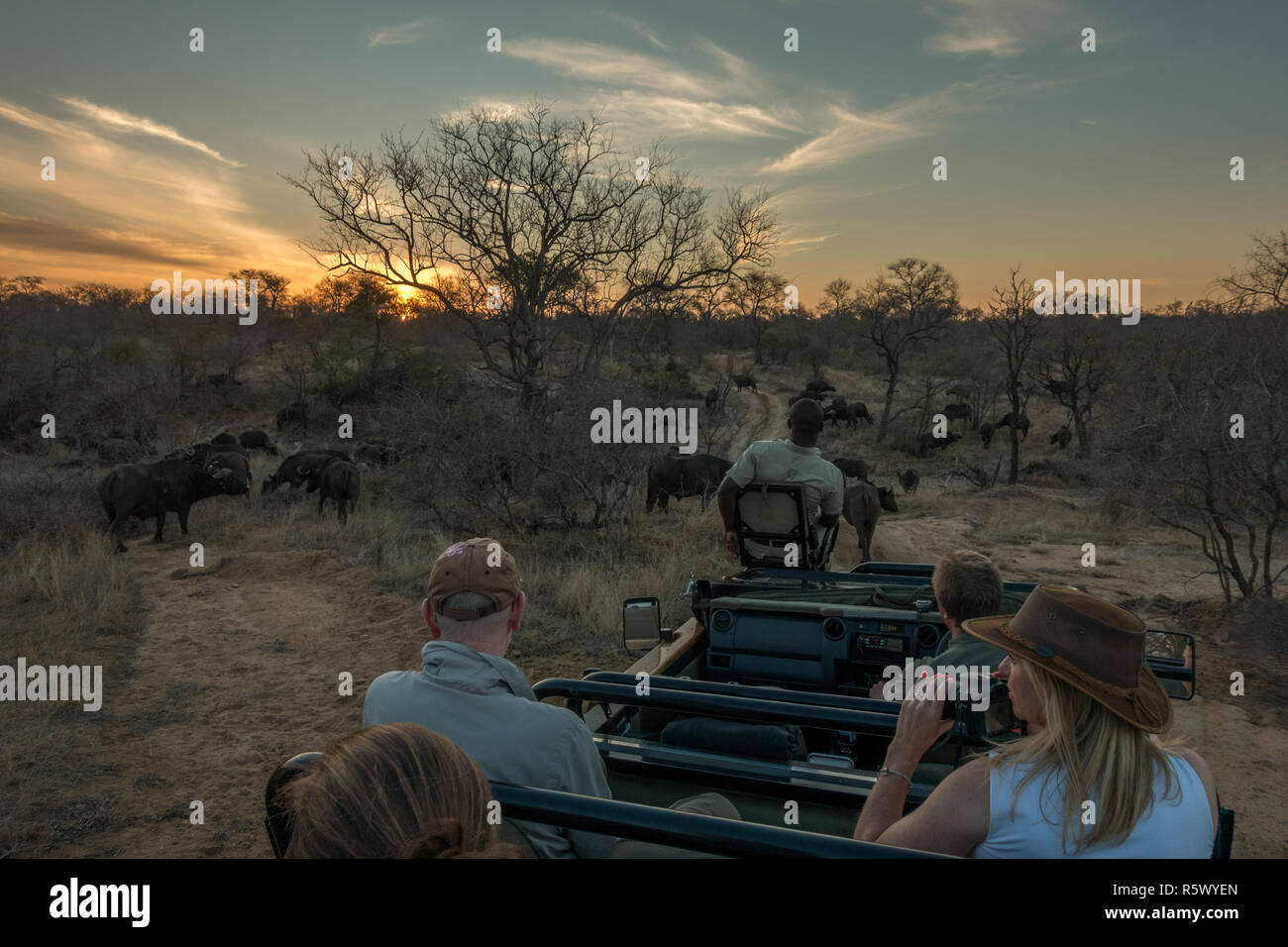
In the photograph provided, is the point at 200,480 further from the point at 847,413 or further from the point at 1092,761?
the point at 847,413

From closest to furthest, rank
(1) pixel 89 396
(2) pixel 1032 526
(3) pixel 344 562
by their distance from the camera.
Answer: (3) pixel 344 562, (2) pixel 1032 526, (1) pixel 89 396

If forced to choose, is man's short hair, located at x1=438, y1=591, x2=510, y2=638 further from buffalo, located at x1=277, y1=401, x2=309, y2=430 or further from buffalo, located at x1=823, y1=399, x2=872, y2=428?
buffalo, located at x1=823, y1=399, x2=872, y2=428

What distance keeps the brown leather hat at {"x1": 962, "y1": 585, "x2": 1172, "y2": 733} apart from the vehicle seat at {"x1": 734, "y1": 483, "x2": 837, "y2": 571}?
10.4ft

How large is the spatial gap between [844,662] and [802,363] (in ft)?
157

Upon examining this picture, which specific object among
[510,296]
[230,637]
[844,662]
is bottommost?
[230,637]

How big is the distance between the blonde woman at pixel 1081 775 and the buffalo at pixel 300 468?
14.5 metres

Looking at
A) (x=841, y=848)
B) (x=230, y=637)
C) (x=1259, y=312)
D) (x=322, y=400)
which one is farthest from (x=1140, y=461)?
(x=322, y=400)

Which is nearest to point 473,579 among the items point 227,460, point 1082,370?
point 227,460

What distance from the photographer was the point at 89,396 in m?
25.0

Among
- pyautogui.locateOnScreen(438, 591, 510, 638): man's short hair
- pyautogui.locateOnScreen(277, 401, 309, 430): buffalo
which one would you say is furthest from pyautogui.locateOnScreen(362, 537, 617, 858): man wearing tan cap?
pyautogui.locateOnScreen(277, 401, 309, 430): buffalo

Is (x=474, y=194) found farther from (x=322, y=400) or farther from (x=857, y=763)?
(x=857, y=763)

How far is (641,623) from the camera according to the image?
3.69 m

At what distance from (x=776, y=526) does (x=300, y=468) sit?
12.8 meters

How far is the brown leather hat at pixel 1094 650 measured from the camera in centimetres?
169
